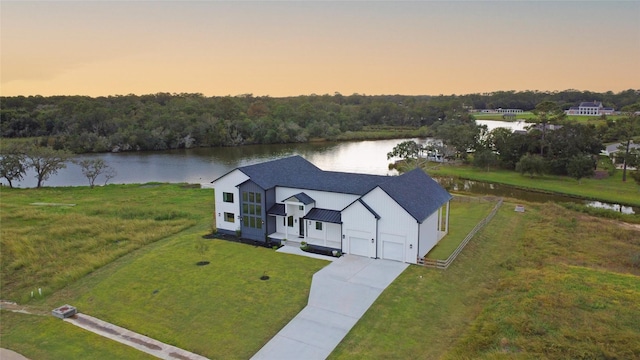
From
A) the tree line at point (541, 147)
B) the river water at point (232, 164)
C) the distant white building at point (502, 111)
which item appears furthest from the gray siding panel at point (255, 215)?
the distant white building at point (502, 111)

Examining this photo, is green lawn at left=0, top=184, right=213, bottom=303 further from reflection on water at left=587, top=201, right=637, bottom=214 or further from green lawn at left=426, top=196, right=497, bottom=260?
reflection on water at left=587, top=201, right=637, bottom=214

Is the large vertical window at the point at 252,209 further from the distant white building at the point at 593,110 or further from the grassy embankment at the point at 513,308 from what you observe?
the distant white building at the point at 593,110

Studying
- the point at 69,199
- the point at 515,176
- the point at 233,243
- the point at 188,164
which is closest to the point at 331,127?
the point at 188,164

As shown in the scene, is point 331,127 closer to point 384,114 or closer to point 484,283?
point 384,114

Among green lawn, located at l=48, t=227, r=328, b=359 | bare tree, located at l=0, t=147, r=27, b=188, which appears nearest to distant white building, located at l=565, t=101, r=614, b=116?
green lawn, located at l=48, t=227, r=328, b=359

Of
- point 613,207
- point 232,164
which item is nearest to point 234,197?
point 613,207

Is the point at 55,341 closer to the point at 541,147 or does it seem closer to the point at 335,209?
the point at 335,209
